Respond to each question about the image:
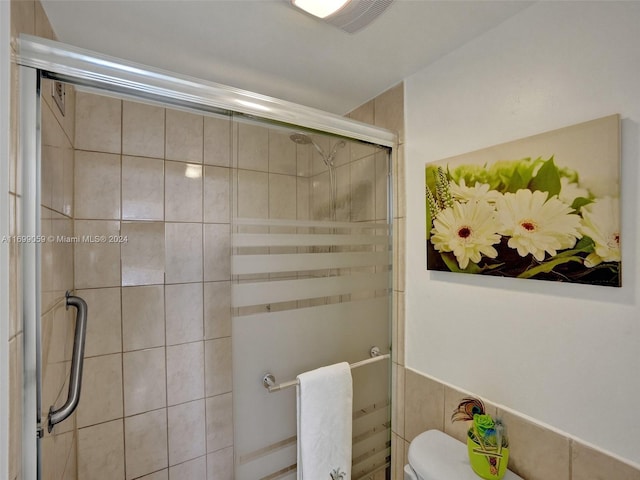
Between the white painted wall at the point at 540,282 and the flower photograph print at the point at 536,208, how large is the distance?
4 centimetres

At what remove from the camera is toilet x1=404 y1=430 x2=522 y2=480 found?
98 cm

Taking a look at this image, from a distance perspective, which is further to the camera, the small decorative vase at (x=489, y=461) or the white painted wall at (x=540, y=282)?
the small decorative vase at (x=489, y=461)

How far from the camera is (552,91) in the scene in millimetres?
919

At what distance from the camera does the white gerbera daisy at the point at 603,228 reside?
78 centimetres

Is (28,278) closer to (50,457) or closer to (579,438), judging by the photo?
(50,457)

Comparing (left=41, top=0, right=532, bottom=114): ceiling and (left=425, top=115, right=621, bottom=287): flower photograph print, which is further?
(left=41, top=0, right=532, bottom=114): ceiling

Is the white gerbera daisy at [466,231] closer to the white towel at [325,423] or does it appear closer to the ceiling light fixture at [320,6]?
the white towel at [325,423]

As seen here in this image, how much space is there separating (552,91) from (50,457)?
190 centimetres

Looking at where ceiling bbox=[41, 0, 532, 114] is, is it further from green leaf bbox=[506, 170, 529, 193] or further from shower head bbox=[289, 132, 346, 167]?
green leaf bbox=[506, 170, 529, 193]

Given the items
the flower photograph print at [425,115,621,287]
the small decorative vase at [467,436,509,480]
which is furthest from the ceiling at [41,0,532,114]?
the small decorative vase at [467,436,509,480]

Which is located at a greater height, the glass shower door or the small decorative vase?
the glass shower door

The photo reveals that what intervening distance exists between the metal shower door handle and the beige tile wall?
14.5 inches

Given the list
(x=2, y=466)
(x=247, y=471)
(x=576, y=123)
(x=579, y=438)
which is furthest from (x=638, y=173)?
(x=2, y=466)

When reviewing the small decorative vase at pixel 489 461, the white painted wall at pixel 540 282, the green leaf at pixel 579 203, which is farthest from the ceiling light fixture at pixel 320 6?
the small decorative vase at pixel 489 461
